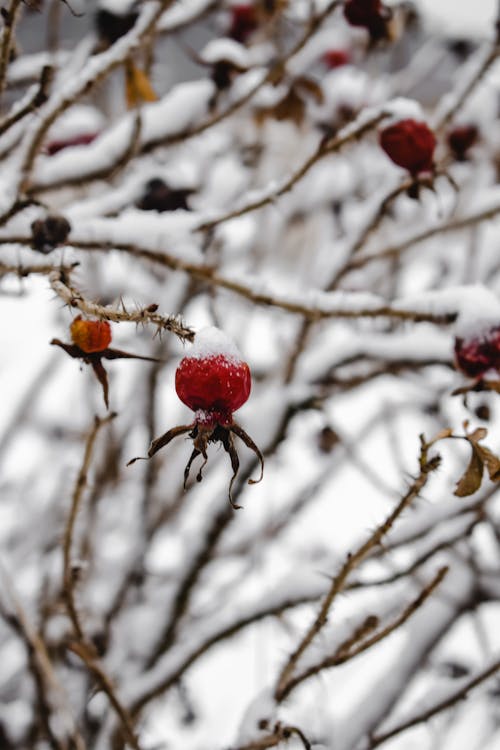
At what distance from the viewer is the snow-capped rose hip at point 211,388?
0.61 m

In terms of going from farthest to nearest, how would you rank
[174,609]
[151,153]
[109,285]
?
[109,285] < [174,609] < [151,153]

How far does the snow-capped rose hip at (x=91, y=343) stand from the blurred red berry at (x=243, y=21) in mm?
1239

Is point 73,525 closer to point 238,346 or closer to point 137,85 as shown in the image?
point 238,346

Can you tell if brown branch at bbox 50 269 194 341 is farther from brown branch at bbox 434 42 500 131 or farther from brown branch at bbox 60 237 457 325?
brown branch at bbox 434 42 500 131

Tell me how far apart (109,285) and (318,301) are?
197cm

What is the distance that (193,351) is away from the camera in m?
0.62

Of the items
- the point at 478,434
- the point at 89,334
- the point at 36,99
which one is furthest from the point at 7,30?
the point at 478,434

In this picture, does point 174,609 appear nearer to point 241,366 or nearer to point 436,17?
point 241,366

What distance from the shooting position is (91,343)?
2.04 feet

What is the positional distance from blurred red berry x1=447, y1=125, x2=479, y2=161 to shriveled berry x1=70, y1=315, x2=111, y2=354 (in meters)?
1.21

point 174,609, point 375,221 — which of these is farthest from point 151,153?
point 174,609

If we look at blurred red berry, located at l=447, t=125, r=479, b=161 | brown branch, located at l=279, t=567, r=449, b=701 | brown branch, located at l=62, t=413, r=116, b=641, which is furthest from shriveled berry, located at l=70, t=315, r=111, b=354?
blurred red berry, located at l=447, t=125, r=479, b=161

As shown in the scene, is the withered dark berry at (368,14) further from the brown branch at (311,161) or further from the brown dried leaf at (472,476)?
the brown dried leaf at (472,476)

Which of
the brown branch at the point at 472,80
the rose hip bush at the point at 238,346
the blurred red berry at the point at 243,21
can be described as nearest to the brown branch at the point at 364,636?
the rose hip bush at the point at 238,346
